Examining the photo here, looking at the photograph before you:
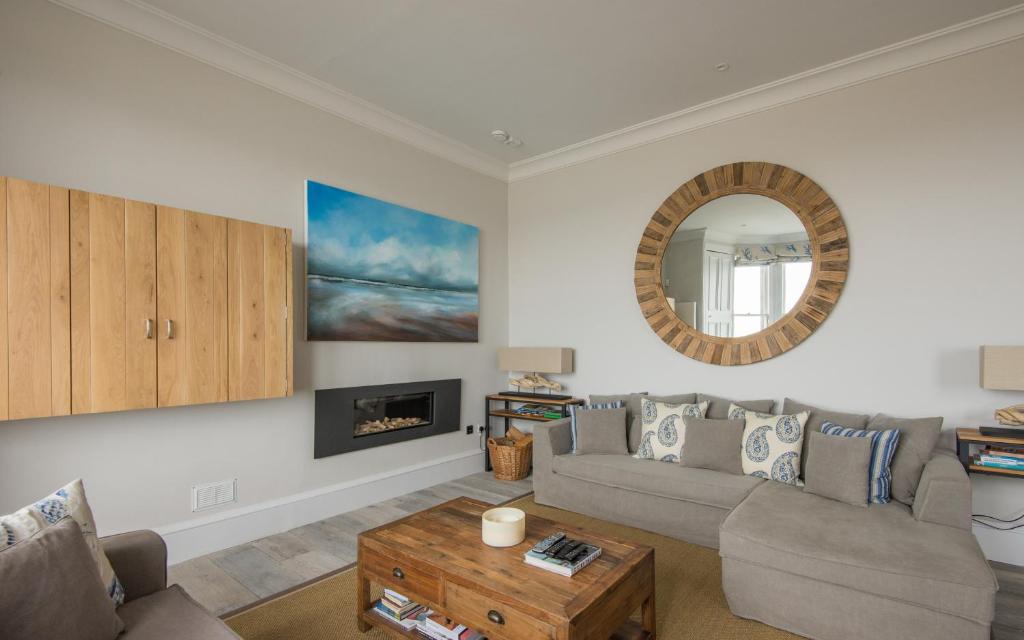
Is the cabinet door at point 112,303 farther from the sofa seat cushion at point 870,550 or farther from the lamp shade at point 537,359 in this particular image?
the sofa seat cushion at point 870,550

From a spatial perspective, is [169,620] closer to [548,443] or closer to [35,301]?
[35,301]

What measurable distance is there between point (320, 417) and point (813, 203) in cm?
366

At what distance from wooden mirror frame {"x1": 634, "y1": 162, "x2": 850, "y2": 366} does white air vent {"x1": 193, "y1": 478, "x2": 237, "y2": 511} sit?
10.4 ft

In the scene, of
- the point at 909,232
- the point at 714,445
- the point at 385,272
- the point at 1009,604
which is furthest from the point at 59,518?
the point at 909,232

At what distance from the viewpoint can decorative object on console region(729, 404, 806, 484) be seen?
2992 mm

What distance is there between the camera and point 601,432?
3.73 metres

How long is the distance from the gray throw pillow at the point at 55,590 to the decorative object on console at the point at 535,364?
3398 millimetres

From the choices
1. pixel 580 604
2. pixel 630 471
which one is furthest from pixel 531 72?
pixel 580 604

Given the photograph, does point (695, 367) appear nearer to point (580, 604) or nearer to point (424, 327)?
point (424, 327)

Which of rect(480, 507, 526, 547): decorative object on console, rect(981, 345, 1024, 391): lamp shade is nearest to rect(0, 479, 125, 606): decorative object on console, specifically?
rect(480, 507, 526, 547): decorative object on console

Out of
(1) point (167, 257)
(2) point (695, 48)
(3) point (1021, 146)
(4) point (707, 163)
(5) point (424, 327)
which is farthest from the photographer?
(5) point (424, 327)

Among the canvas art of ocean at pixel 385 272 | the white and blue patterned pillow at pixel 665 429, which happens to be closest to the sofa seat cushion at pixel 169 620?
the canvas art of ocean at pixel 385 272

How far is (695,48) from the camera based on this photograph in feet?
10.1

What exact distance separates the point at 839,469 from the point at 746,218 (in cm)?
187
